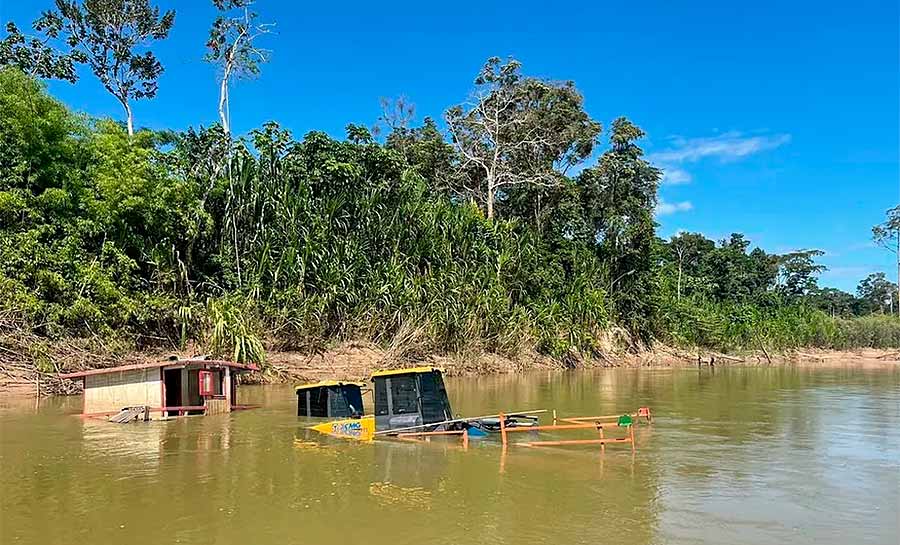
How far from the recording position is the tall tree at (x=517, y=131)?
37875 millimetres

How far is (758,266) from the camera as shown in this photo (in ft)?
179

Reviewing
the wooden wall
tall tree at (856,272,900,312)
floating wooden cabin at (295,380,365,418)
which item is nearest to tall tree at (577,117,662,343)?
floating wooden cabin at (295,380,365,418)

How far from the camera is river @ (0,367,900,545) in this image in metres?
7.40

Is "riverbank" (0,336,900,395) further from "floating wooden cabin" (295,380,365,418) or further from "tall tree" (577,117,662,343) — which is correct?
"floating wooden cabin" (295,380,365,418)

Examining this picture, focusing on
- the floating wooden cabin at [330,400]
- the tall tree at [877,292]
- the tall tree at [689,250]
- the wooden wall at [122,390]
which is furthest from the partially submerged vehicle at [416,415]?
the tall tree at [877,292]

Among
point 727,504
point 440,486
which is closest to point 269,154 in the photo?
point 440,486

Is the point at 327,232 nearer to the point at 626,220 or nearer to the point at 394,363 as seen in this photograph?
the point at 394,363

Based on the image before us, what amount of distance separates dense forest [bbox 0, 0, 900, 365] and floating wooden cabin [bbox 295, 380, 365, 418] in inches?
214

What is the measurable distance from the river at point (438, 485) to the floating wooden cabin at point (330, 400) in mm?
453

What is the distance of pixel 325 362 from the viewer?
23.1 meters

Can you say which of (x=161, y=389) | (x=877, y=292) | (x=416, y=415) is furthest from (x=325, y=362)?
(x=877, y=292)

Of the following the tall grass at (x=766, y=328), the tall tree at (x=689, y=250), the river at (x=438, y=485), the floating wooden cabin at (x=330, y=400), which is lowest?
the river at (x=438, y=485)

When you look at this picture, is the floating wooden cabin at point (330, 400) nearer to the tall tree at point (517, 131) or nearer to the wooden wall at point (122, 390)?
the wooden wall at point (122, 390)

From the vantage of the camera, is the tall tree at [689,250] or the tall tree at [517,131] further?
the tall tree at [689,250]
